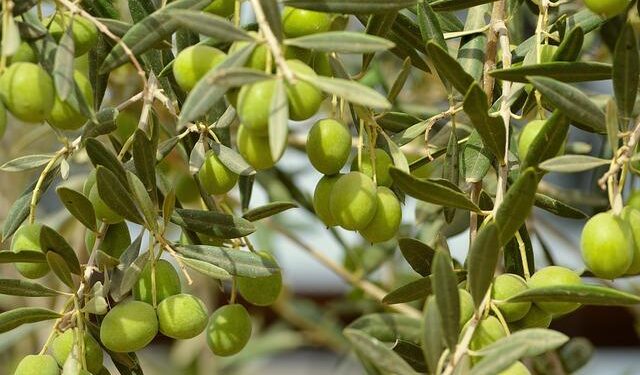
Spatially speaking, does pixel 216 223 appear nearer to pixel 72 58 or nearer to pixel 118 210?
pixel 118 210

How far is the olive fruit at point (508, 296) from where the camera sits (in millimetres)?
781

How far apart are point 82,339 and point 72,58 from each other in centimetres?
22

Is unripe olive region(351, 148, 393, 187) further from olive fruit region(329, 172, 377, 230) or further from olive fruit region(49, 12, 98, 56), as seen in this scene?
olive fruit region(49, 12, 98, 56)

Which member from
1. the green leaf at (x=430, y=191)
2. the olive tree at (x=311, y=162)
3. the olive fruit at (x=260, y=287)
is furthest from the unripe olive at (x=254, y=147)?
the olive fruit at (x=260, y=287)

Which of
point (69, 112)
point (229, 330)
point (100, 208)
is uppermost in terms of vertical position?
point (69, 112)

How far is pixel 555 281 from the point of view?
79 centimetres

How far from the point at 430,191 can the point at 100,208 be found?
273mm

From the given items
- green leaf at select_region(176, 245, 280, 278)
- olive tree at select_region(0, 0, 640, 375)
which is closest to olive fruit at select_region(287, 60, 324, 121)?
olive tree at select_region(0, 0, 640, 375)

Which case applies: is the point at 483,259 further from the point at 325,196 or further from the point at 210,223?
the point at 210,223

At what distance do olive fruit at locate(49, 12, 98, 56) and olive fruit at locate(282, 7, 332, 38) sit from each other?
15 centimetres

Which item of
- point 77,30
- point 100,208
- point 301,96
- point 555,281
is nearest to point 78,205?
point 100,208

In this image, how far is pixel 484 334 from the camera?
29.8 inches

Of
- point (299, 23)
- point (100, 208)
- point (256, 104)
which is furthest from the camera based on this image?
point (100, 208)

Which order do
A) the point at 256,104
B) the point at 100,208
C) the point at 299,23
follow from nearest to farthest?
the point at 256,104
the point at 299,23
the point at 100,208
